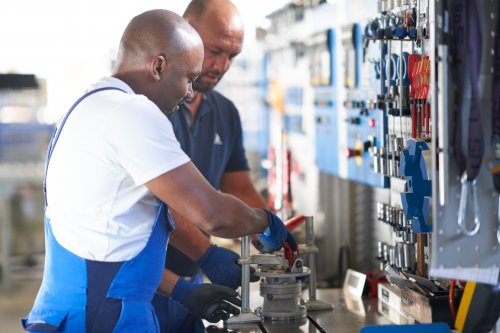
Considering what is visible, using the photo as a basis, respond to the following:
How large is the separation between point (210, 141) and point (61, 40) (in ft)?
20.5

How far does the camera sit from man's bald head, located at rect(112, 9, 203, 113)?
204cm

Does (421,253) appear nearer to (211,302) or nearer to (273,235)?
(273,235)

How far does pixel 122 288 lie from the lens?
6.41 ft

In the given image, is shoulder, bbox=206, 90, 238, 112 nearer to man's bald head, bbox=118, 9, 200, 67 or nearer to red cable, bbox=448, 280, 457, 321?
man's bald head, bbox=118, 9, 200, 67

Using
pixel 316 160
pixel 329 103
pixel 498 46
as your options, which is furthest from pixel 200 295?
pixel 316 160

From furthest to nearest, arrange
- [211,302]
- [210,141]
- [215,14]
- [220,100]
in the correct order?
[220,100], [210,141], [215,14], [211,302]

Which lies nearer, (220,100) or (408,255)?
(408,255)

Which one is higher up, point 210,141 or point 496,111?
point 496,111

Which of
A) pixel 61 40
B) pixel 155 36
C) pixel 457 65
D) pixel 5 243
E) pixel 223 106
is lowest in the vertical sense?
pixel 5 243

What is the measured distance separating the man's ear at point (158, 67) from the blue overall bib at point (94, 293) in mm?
137

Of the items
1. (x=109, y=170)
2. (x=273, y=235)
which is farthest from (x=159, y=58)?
(x=273, y=235)

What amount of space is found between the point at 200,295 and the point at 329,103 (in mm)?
1915

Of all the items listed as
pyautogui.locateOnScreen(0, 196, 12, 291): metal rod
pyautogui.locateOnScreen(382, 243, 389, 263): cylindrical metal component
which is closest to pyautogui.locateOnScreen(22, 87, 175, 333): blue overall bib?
pyautogui.locateOnScreen(382, 243, 389, 263): cylindrical metal component

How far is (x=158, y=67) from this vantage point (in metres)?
2.04
